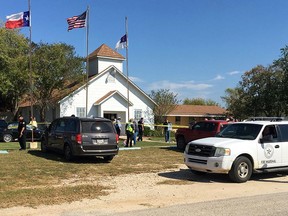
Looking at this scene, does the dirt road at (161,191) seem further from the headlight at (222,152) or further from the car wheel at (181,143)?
the car wheel at (181,143)

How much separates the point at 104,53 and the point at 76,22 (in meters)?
9.98

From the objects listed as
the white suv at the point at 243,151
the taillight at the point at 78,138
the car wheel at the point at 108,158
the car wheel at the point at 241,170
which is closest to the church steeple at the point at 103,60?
the car wheel at the point at 108,158

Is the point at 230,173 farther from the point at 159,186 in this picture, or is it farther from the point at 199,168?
the point at 159,186

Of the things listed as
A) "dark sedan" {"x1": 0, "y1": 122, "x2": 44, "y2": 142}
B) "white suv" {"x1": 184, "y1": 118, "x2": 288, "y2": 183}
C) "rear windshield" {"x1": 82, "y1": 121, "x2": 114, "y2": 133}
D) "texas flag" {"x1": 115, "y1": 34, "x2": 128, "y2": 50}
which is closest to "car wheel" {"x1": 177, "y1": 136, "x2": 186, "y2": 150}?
"rear windshield" {"x1": 82, "y1": 121, "x2": 114, "y2": 133}

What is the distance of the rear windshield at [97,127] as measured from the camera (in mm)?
14124

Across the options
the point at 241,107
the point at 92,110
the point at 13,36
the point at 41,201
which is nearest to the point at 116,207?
the point at 41,201

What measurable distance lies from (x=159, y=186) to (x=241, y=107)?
4479cm

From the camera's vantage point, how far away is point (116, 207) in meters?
7.61

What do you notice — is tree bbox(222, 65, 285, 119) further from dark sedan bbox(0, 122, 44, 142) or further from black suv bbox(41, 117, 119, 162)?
black suv bbox(41, 117, 119, 162)

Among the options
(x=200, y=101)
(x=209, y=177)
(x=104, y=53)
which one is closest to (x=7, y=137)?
(x=104, y=53)

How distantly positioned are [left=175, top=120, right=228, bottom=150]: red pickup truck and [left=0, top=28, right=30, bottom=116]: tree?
760 inches

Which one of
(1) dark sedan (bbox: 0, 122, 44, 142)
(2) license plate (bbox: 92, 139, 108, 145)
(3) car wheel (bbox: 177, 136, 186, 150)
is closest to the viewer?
(2) license plate (bbox: 92, 139, 108, 145)

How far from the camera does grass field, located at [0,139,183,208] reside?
8.51m

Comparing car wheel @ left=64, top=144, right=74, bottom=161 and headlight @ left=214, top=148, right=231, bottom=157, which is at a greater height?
Answer: headlight @ left=214, top=148, right=231, bottom=157
